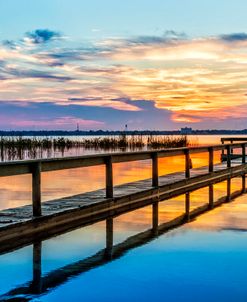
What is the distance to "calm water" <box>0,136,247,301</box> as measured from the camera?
6.56 meters

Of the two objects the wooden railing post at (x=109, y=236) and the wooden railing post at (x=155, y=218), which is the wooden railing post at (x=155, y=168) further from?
the wooden railing post at (x=109, y=236)

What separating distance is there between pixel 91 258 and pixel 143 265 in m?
0.89

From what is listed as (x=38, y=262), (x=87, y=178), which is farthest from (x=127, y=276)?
(x=87, y=178)

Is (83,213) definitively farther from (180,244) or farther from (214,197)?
(214,197)

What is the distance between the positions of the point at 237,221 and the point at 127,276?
194 inches

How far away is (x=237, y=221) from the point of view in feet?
38.2

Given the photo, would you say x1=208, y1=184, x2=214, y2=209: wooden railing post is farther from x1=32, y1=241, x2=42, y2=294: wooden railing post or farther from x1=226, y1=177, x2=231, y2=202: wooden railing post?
x1=32, y1=241, x2=42, y2=294: wooden railing post

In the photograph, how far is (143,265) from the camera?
784 cm

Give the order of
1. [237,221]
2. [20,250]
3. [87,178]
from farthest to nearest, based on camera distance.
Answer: [87,178] < [237,221] < [20,250]

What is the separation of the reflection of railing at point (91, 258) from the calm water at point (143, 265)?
16 millimetres

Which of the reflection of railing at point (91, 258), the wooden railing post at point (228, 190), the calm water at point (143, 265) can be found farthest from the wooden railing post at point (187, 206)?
the wooden railing post at point (228, 190)

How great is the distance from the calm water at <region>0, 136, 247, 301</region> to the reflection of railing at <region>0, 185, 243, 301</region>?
0.02 meters

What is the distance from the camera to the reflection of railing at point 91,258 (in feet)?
21.8

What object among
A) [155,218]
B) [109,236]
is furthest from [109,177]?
[109,236]
